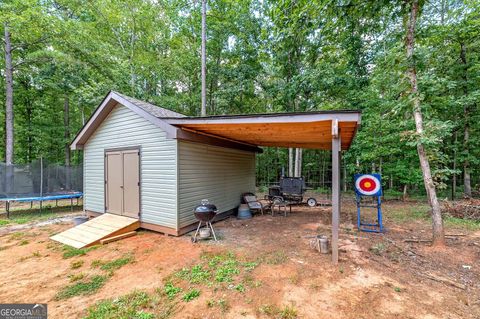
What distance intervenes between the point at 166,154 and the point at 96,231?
2.45m

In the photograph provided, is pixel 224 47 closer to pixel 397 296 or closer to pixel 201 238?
pixel 201 238

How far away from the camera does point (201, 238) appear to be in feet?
14.8

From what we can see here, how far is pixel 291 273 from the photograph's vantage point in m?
3.05

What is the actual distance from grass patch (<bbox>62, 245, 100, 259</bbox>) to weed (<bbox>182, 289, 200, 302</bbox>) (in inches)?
106

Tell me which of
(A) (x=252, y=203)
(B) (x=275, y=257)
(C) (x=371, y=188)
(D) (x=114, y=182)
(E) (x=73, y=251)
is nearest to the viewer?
(B) (x=275, y=257)

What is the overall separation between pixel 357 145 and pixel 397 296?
8006 millimetres

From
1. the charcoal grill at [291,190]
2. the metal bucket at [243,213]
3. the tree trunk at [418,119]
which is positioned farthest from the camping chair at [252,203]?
the tree trunk at [418,119]

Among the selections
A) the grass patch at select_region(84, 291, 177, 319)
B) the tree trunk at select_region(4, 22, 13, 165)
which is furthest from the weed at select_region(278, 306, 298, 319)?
the tree trunk at select_region(4, 22, 13, 165)

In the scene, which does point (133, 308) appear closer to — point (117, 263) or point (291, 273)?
point (117, 263)

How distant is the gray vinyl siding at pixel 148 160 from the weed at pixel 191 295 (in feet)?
7.18

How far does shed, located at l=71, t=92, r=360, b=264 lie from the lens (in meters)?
4.11

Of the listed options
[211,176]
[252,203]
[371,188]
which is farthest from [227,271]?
[371,188]

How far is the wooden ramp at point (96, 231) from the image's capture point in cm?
436

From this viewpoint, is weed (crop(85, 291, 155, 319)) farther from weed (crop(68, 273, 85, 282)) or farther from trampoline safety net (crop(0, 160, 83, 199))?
trampoline safety net (crop(0, 160, 83, 199))
